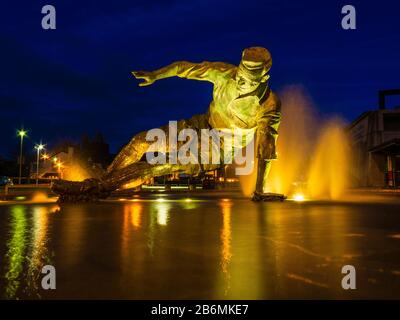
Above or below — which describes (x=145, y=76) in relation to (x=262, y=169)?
above

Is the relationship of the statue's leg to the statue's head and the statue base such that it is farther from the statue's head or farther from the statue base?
the statue's head

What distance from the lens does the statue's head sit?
906cm

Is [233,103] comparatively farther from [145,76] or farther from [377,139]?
[377,139]

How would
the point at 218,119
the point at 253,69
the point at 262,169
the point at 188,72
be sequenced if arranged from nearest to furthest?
the point at 253,69
the point at 188,72
the point at 262,169
the point at 218,119

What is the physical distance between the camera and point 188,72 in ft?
33.7

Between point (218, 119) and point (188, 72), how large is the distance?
1.44 m

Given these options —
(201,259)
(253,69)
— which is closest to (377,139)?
(253,69)

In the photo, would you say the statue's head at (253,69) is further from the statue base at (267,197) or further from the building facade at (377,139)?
the building facade at (377,139)

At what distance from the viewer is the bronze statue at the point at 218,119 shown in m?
10.0

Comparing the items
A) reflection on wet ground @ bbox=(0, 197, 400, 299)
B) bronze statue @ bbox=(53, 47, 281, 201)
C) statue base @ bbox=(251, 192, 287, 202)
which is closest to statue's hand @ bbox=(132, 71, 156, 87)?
bronze statue @ bbox=(53, 47, 281, 201)

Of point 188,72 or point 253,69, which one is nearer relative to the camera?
point 253,69

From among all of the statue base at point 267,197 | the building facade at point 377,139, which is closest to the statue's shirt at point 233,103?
the statue base at point 267,197

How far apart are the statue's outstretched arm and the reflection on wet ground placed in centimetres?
520

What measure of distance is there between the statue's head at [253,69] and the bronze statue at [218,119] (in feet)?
0.09
